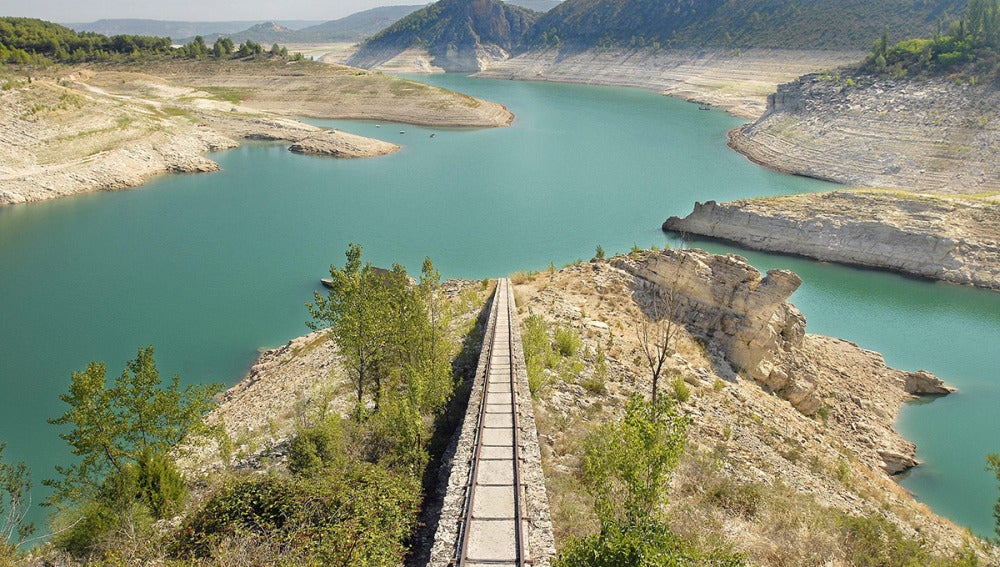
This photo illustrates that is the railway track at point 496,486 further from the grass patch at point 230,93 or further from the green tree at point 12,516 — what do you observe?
the grass patch at point 230,93

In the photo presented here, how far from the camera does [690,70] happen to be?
4759 inches

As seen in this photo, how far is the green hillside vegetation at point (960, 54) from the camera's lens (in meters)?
51.4

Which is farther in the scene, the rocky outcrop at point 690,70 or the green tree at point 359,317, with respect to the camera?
the rocky outcrop at point 690,70

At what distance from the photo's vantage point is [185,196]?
47938 mm

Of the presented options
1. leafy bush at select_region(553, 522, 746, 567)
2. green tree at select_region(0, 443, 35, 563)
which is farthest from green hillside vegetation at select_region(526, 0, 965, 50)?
green tree at select_region(0, 443, 35, 563)

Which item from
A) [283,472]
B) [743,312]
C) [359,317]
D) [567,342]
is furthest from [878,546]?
[283,472]

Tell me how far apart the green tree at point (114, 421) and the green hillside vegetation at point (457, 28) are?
563 feet

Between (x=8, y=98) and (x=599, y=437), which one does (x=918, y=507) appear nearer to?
(x=599, y=437)

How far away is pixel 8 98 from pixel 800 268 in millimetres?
60190

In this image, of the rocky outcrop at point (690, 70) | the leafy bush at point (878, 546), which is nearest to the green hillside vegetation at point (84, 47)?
the rocky outcrop at point (690, 70)

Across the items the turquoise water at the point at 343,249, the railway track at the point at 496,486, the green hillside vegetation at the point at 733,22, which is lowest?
the turquoise water at the point at 343,249

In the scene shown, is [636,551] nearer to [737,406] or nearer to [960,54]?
[737,406]

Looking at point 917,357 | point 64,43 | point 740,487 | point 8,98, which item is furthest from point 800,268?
point 64,43

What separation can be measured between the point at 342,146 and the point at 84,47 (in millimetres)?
70747
